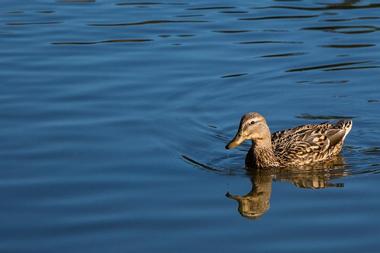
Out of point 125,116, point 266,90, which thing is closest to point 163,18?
point 266,90

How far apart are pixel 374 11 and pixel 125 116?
8.74 meters

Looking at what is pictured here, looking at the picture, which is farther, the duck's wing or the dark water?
the duck's wing

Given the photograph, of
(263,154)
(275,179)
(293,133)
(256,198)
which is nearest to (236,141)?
(263,154)

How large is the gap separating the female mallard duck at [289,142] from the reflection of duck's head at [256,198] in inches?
15.9

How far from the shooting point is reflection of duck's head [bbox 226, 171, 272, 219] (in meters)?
11.2

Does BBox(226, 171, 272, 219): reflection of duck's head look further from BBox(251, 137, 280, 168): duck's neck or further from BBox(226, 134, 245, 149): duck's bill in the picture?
BBox(226, 134, 245, 149): duck's bill

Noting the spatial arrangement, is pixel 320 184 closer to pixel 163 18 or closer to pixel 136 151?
pixel 136 151

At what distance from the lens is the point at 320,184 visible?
12.3 metres

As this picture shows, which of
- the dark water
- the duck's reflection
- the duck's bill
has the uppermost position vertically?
the duck's bill

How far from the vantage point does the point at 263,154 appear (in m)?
13.2

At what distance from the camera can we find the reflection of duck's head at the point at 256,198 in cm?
1116

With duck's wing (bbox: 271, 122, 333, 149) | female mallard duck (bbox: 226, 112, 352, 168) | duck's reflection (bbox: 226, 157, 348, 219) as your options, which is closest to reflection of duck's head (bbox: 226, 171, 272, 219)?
duck's reflection (bbox: 226, 157, 348, 219)

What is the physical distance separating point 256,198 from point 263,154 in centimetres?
153

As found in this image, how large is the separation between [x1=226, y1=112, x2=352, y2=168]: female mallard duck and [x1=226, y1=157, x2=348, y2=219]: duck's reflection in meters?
0.16
